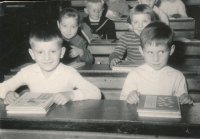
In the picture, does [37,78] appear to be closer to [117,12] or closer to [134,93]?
[134,93]

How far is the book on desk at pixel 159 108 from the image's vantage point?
3.78 ft

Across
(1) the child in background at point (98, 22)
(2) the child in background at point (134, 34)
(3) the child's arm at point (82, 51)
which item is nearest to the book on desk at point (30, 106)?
(2) the child in background at point (134, 34)

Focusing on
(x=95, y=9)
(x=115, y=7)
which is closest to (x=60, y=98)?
(x=95, y=9)

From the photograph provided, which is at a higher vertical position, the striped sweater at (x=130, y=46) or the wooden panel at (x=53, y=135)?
the striped sweater at (x=130, y=46)

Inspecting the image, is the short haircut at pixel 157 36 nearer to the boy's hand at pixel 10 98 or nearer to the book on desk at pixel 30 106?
the book on desk at pixel 30 106

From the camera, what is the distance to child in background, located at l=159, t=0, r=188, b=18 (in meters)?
4.30

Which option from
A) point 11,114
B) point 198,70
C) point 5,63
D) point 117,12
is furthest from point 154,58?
point 117,12

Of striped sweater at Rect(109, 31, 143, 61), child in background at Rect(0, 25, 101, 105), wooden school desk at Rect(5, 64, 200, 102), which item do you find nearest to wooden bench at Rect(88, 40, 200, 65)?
striped sweater at Rect(109, 31, 143, 61)

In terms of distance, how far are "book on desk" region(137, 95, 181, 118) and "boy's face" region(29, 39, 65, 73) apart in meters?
0.70

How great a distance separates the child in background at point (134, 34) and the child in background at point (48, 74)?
63 centimetres

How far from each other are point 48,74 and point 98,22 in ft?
7.36

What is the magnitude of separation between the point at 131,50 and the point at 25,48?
1.80 metres

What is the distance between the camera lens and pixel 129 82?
5.95 feet

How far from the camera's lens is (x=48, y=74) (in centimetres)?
184
